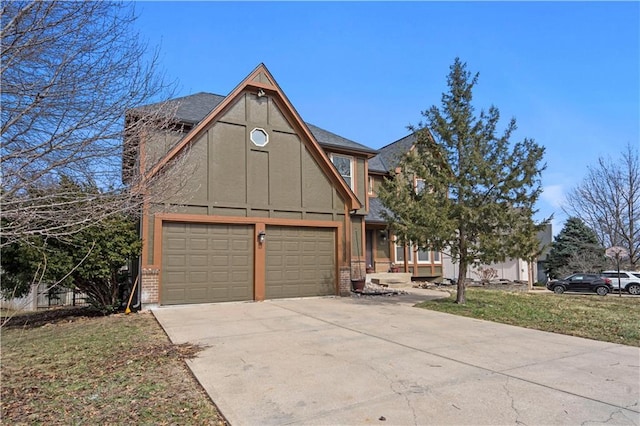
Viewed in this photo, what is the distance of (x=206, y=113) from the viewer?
15.0 meters

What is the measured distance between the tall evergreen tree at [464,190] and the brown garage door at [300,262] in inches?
126

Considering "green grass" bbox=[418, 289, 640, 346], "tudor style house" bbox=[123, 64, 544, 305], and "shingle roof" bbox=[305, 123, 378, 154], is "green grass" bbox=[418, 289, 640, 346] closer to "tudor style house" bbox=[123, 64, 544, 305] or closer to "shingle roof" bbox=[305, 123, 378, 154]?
"tudor style house" bbox=[123, 64, 544, 305]

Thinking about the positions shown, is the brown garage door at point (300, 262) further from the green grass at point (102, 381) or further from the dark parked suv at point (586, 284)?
the dark parked suv at point (586, 284)

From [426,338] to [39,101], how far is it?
7075mm

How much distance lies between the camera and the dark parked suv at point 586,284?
23953 millimetres

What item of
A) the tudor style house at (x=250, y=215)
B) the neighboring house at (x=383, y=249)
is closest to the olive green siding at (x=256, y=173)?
the tudor style house at (x=250, y=215)

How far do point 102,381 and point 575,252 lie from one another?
36.3 m

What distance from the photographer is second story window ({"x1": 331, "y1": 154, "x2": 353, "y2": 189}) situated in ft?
59.5

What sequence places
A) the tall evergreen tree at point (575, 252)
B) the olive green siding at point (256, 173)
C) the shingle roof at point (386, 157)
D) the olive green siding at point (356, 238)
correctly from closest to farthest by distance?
1. the olive green siding at point (256, 173)
2. the olive green siding at point (356, 238)
3. the shingle roof at point (386, 157)
4. the tall evergreen tree at point (575, 252)

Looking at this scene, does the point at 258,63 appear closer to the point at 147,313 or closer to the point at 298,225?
the point at 298,225

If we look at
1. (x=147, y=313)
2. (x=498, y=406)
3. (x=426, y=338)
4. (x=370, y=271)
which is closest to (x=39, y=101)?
(x=498, y=406)

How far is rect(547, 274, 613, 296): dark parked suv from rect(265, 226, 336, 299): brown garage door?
17.1 m

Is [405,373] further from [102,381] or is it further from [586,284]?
[586,284]

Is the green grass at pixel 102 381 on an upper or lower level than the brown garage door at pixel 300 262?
lower
